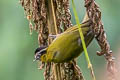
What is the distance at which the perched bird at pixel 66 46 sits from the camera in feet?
5.06

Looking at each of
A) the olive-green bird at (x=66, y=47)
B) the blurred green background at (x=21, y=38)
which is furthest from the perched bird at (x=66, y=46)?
the blurred green background at (x=21, y=38)

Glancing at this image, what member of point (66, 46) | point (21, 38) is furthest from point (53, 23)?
point (21, 38)

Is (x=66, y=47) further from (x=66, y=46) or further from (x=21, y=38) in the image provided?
(x=21, y=38)

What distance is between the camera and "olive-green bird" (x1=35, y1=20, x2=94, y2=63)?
1.55 metres

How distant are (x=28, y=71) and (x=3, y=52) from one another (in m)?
0.24

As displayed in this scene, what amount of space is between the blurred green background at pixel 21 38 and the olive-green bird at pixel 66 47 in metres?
0.76

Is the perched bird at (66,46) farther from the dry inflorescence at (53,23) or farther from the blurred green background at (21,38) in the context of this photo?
the blurred green background at (21,38)

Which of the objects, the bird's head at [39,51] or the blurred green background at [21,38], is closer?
the bird's head at [39,51]

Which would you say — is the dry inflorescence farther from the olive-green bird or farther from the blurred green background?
the blurred green background

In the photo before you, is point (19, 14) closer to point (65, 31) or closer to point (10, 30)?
point (10, 30)

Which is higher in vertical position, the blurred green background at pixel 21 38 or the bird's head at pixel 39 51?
the blurred green background at pixel 21 38

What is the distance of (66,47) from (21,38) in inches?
40.6

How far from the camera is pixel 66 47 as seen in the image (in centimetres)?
164

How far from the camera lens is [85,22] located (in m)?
1.51
